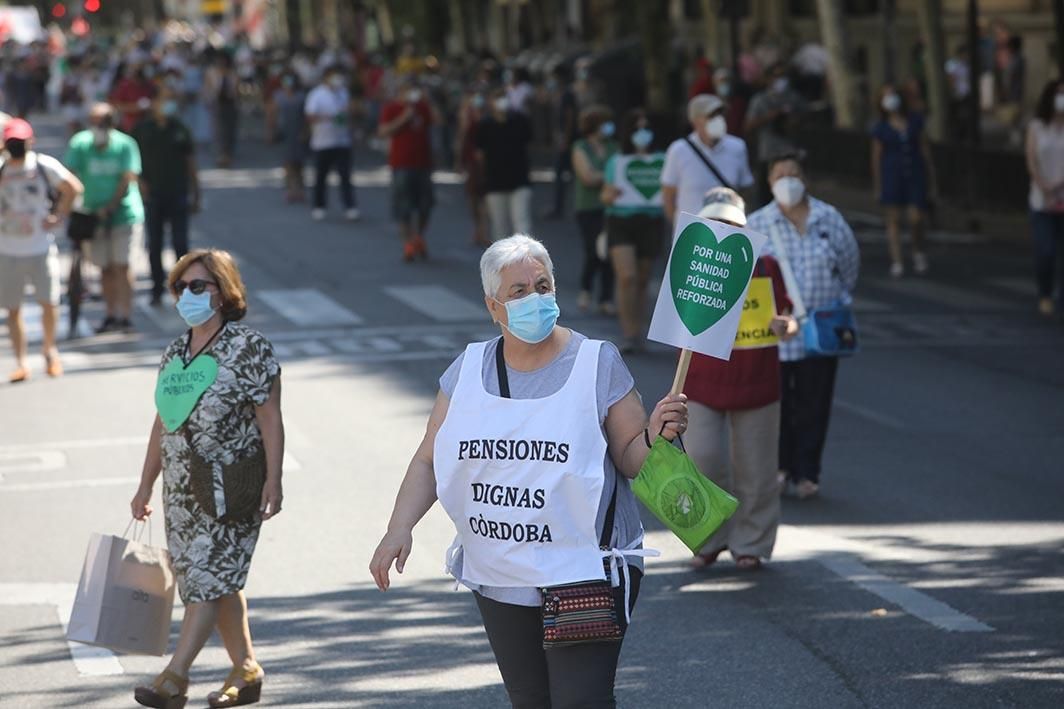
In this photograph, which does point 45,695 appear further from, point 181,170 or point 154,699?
point 181,170

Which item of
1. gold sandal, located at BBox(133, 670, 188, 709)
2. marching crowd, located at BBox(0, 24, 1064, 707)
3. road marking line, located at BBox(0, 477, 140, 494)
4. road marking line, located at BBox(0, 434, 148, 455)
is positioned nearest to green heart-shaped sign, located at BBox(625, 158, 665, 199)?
marching crowd, located at BBox(0, 24, 1064, 707)

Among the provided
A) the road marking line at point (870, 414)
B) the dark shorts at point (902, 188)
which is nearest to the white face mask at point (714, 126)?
the road marking line at point (870, 414)

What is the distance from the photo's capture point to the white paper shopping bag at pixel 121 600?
7.01 meters

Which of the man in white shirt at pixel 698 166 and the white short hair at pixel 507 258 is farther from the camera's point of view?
the man in white shirt at pixel 698 166

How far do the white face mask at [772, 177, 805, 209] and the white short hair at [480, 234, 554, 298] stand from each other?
186 inches

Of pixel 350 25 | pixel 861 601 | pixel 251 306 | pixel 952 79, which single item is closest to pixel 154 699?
pixel 861 601

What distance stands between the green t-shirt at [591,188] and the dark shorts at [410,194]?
4.91 metres

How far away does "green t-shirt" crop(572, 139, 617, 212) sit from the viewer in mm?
17297

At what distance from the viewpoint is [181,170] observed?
1836cm

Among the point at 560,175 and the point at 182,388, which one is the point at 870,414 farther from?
the point at 560,175

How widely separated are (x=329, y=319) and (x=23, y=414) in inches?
178

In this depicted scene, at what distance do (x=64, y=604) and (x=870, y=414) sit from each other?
615cm

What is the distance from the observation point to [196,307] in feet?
23.3

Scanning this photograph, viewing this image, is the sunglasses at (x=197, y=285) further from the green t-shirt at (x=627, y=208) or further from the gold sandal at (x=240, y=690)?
the green t-shirt at (x=627, y=208)
